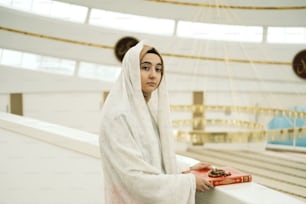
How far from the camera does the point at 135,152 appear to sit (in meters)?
1.49

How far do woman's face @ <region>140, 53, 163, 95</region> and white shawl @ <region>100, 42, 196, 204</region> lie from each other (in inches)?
1.8

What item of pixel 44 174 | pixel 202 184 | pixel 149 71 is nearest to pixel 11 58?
pixel 44 174

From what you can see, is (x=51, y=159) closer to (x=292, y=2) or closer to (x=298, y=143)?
(x=292, y=2)

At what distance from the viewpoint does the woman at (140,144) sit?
1489 millimetres

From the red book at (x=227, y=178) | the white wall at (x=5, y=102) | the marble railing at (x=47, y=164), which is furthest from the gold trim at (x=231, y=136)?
the white wall at (x=5, y=102)

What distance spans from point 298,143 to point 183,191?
1095 centimetres

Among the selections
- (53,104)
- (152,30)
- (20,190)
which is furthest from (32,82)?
(20,190)

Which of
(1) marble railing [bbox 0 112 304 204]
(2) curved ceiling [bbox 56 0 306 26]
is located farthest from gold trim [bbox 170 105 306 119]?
(2) curved ceiling [bbox 56 0 306 26]

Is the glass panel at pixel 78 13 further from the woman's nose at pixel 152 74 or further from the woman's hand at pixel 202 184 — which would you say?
the woman's hand at pixel 202 184

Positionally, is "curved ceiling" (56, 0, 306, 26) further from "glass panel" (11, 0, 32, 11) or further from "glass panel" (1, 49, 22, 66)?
"glass panel" (1, 49, 22, 66)

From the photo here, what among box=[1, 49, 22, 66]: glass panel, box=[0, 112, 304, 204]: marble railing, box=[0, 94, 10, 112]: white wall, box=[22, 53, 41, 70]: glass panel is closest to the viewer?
box=[0, 112, 304, 204]: marble railing

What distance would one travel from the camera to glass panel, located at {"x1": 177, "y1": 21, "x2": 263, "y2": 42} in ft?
31.9

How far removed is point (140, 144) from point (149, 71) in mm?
349

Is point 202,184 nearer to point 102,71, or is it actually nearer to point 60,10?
point 102,71
